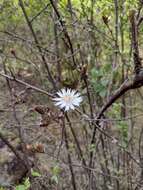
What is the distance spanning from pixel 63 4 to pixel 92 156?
2.53 feet

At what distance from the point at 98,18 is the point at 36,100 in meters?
1.43

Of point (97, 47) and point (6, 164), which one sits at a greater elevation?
point (97, 47)

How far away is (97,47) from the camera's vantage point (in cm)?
275

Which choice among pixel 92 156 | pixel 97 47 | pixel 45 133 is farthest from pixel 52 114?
pixel 45 133

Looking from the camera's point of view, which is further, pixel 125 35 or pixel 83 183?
pixel 83 183

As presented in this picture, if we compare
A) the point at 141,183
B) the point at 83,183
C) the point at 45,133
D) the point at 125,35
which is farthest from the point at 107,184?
the point at 45,133

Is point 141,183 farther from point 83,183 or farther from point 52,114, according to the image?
point 52,114

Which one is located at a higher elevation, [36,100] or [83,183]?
[36,100]

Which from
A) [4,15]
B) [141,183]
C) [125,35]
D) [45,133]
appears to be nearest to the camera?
[141,183]

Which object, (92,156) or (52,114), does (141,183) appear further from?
(52,114)

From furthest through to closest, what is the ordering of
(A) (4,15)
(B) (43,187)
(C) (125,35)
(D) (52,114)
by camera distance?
(A) (4,15), (C) (125,35), (B) (43,187), (D) (52,114)

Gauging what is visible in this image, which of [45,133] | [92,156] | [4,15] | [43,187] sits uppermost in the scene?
[4,15]

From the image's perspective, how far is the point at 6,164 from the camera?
3.63 m

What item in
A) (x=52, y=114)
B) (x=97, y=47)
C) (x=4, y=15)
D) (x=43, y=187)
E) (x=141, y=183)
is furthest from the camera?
(x=4, y=15)
